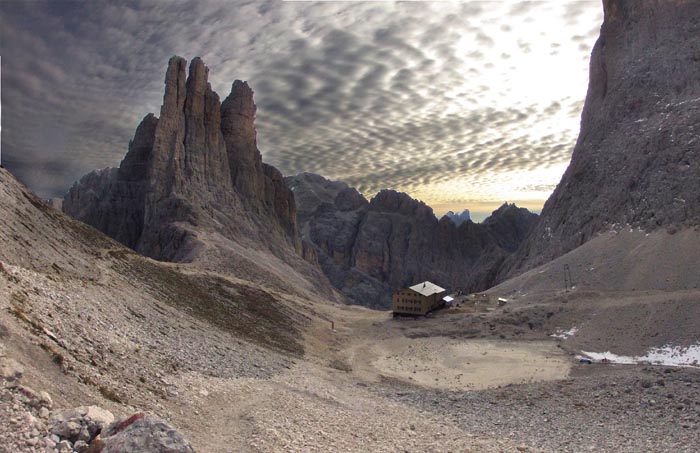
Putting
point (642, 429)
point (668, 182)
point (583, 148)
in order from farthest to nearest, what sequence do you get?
1. point (583, 148)
2. point (668, 182)
3. point (642, 429)

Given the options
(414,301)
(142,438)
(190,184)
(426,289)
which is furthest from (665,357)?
(190,184)

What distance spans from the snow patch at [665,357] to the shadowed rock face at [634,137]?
3348 centimetres

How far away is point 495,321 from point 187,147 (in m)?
77.2

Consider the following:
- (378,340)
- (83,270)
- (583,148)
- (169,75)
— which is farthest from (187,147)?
(583,148)

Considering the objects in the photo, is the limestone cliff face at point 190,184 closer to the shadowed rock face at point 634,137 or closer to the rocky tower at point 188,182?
the rocky tower at point 188,182

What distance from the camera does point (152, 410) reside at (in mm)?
16938

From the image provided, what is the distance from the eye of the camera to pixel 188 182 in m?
98.9

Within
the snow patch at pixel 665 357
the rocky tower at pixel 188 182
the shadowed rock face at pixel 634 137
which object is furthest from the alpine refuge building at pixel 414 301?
the rocky tower at pixel 188 182

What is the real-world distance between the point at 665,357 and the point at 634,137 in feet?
215

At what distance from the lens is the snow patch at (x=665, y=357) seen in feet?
135

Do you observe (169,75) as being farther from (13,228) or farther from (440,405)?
(440,405)

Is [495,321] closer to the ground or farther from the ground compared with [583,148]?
closer to the ground

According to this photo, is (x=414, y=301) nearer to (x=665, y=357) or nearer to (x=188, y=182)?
(x=665, y=357)

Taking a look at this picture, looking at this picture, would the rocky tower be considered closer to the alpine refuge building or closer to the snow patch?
the alpine refuge building
